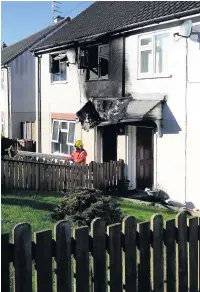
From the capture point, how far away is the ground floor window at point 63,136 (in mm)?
16281

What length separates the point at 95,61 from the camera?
1476cm

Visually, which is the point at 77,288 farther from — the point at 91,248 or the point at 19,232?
the point at 19,232

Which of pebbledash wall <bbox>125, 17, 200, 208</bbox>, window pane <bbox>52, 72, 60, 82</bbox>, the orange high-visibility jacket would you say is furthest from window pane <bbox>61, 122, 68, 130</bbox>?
pebbledash wall <bbox>125, 17, 200, 208</bbox>

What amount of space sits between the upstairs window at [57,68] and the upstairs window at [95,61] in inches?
73.1

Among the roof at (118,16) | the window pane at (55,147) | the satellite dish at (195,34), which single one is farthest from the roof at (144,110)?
the window pane at (55,147)

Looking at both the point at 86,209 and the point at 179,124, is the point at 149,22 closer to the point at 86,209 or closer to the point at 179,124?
the point at 179,124

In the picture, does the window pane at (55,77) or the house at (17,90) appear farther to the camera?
the house at (17,90)

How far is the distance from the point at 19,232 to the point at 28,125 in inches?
891

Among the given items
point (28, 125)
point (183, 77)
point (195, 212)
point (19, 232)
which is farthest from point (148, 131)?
point (28, 125)

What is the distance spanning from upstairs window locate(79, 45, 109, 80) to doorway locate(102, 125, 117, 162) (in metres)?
2.11

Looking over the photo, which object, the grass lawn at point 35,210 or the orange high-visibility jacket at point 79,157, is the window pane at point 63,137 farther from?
the grass lawn at point 35,210

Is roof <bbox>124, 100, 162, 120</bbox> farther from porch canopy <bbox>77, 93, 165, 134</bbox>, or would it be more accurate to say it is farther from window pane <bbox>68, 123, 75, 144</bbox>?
window pane <bbox>68, 123, 75, 144</bbox>

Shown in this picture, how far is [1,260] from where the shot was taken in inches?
125

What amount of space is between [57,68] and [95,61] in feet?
9.96
